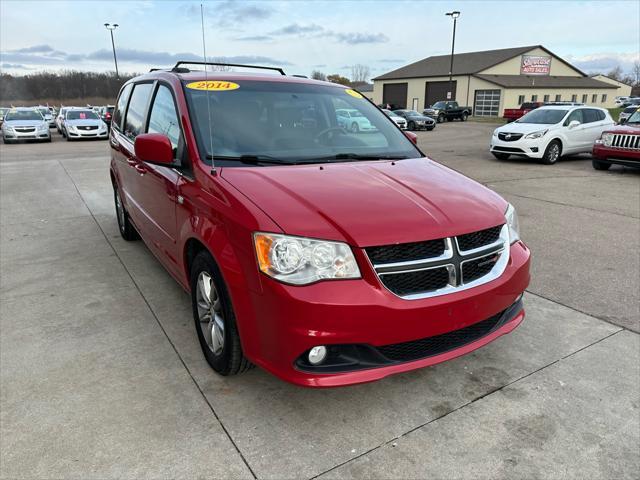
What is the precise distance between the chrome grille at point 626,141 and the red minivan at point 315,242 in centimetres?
973

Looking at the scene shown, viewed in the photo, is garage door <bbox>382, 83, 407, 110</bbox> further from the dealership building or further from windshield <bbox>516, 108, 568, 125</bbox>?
windshield <bbox>516, 108, 568, 125</bbox>

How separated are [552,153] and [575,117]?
4.61ft

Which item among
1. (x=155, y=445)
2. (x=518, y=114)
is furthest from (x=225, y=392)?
(x=518, y=114)

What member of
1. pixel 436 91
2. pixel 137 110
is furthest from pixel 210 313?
pixel 436 91

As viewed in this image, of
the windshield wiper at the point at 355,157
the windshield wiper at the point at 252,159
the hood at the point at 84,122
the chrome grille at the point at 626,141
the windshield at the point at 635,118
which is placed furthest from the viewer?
the hood at the point at 84,122

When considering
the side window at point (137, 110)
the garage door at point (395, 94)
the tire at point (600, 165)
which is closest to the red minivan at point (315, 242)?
the side window at point (137, 110)

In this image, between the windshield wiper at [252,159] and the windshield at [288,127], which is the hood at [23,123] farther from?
the windshield wiper at [252,159]

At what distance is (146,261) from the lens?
500cm

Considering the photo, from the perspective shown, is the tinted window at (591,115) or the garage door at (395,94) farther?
the garage door at (395,94)

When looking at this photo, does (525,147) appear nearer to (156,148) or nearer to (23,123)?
(156,148)

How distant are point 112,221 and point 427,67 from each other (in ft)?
204

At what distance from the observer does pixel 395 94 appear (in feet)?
211

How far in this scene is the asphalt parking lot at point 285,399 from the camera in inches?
89.6

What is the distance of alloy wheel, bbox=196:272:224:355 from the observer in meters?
2.78
